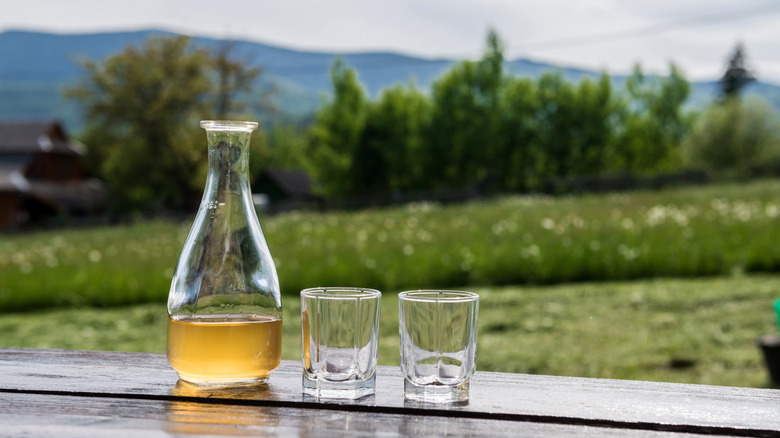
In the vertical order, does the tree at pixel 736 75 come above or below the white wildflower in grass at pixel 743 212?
above

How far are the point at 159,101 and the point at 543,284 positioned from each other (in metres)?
24.6

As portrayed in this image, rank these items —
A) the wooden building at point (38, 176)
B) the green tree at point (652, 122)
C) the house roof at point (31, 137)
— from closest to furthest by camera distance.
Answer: the wooden building at point (38, 176)
the house roof at point (31, 137)
the green tree at point (652, 122)

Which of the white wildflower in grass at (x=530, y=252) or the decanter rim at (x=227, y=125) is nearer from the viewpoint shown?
the decanter rim at (x=227, y=125)

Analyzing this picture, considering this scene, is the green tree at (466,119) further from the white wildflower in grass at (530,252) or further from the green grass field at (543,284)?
the white wildflower in grass at (530,252)

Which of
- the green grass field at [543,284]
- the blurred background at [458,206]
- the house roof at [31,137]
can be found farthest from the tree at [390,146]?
the green grass field at [543,284]

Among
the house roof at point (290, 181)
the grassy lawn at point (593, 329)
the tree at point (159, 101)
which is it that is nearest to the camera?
the grassy lawn at point (593, 329)

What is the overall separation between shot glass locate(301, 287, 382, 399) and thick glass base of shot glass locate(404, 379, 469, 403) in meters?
0.06

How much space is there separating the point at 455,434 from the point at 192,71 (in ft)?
101

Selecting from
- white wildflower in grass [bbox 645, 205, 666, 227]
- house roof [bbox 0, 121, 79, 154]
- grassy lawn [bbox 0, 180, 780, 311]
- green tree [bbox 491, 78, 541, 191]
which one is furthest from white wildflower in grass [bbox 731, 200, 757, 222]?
house roof [bbox 0, 121, 79, 154]

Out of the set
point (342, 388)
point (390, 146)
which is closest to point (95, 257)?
point (342, 388)

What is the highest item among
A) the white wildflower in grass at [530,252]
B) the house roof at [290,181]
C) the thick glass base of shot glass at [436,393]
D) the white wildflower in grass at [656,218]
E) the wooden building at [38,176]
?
the thick glass base of shot glass at [436,393]

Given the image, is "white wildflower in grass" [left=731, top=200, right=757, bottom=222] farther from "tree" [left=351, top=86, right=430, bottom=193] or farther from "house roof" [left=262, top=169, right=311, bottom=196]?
"house roof" [left=262, top=169, right=311, bottom=196]

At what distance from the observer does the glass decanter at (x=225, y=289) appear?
113 centimetres

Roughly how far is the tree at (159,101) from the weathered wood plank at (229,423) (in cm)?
2883
